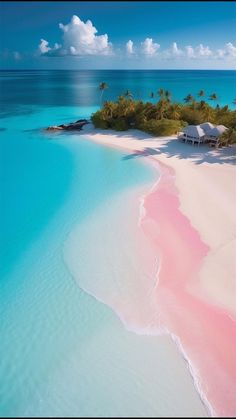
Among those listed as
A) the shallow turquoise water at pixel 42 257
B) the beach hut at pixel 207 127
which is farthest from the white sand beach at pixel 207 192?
the shallow turquoise water at pixel 42 257

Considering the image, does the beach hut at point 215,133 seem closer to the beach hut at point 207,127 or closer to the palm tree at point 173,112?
the beach hut at point 207,127

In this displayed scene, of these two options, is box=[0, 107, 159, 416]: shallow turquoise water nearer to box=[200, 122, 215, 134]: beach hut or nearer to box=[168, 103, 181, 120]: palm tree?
box=[200, 122, 215, 134]: beach hut

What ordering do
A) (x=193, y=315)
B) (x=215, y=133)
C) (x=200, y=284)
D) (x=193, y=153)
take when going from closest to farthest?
(x=193, y=315)
(x=200, y=284)
(x=193, y=153)
(x=215, y=133)

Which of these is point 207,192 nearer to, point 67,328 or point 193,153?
point 193,153

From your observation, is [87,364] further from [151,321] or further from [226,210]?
[226,210]

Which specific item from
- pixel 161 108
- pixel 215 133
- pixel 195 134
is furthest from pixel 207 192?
pixel 161 108

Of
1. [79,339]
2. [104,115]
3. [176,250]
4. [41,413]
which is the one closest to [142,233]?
[176,250]
